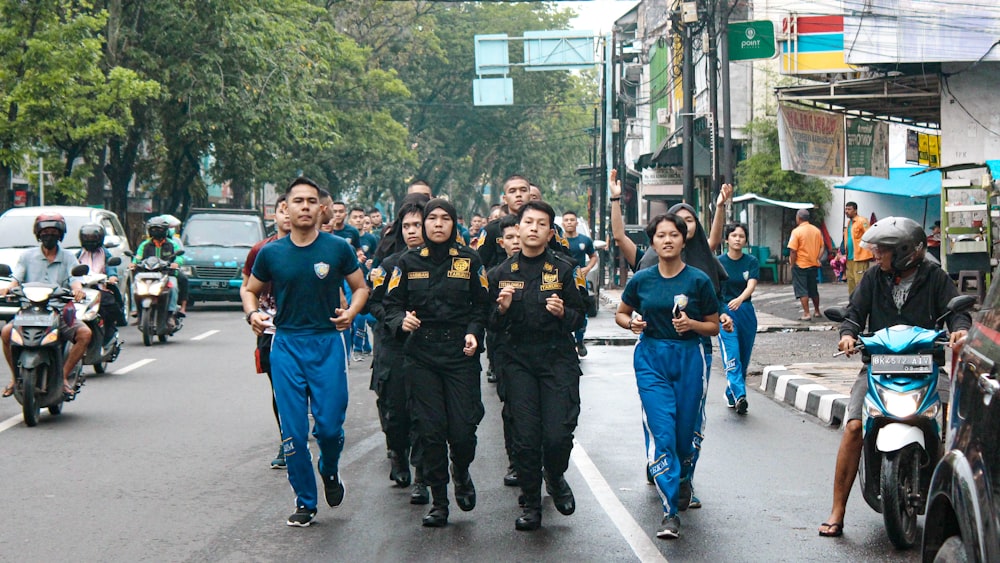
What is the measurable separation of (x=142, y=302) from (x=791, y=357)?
28.6 feet

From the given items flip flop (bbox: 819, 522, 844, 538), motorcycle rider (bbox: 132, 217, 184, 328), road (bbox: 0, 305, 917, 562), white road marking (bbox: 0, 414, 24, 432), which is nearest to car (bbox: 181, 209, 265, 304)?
motorcycle rider (bbox: 132, 217, 184, 328)

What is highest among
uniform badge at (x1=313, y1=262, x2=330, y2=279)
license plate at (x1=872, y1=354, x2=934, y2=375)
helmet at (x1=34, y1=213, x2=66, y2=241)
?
helmet at (x1=34, y1=213, x2=66, y2=241)

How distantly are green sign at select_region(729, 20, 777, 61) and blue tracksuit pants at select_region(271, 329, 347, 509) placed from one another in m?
16.6

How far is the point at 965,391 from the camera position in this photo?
4.07 meters

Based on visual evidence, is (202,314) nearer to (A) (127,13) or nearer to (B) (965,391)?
(A) (127,13)

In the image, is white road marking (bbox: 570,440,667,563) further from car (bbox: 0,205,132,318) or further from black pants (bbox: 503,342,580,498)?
car (bbox: 0,205,132,318)

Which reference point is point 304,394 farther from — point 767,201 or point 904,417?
point 767,201

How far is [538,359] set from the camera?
6.95m

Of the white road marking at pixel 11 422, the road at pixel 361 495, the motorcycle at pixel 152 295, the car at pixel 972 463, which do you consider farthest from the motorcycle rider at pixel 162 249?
the car at pixel 972 463

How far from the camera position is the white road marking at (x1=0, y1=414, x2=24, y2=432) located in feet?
34.3

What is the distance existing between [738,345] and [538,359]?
15.6 ft

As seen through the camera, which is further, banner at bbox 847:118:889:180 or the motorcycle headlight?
banner at bbox 847:118:889:180

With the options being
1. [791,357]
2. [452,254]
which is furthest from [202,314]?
[452,254]

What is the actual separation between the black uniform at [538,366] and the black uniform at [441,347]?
0.50 feet
